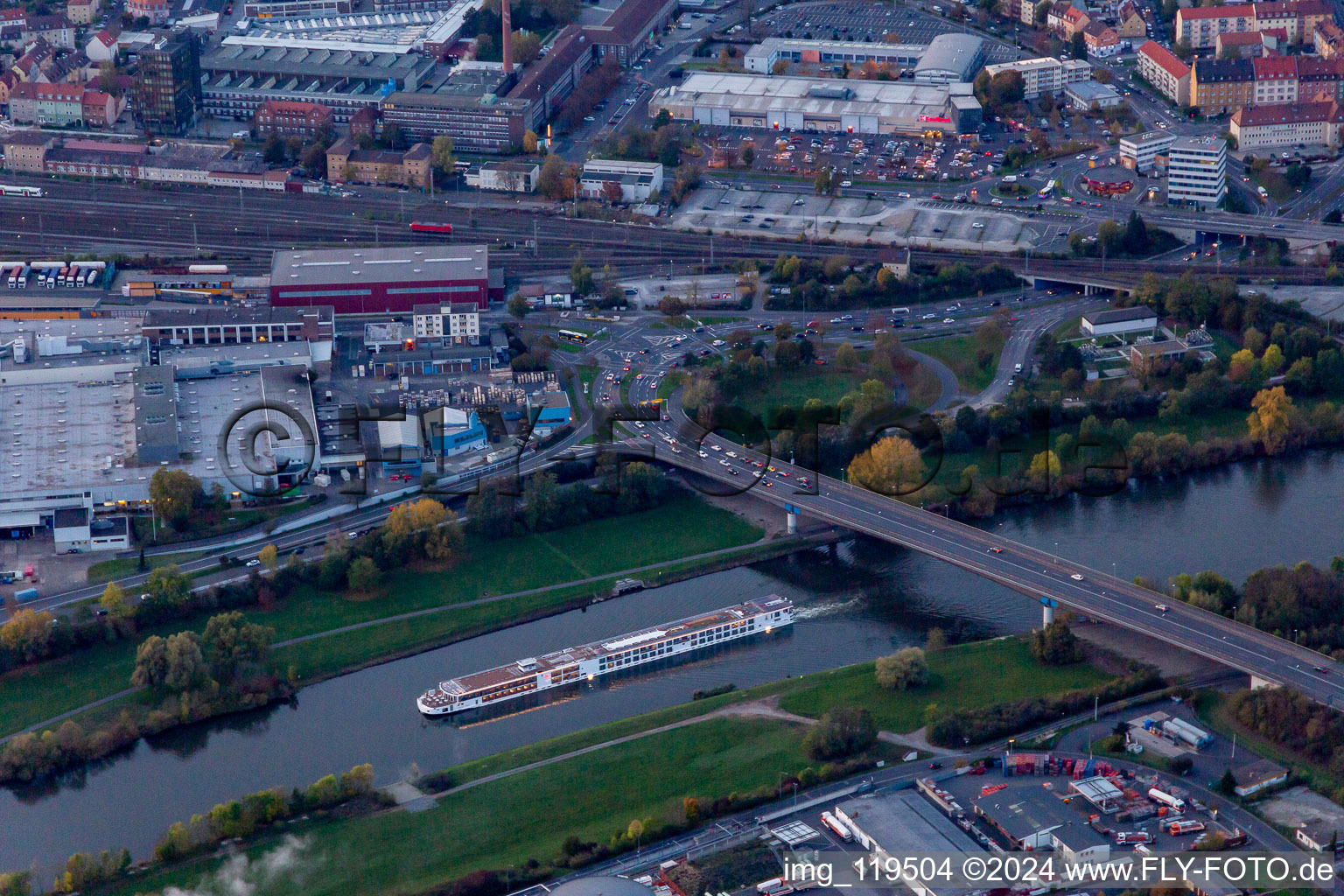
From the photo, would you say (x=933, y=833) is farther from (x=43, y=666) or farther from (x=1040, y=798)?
(x=43, y=666)

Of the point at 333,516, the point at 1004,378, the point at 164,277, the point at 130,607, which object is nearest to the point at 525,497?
the point at 333,516

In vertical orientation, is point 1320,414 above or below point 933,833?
above

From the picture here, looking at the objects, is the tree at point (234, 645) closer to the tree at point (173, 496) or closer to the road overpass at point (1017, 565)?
the tree at point (173, 496)

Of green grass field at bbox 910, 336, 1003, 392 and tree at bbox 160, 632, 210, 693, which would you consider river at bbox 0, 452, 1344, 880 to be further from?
green grass field at bbox 910, 336, 1003, 392

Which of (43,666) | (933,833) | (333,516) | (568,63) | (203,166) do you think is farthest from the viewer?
(568,63)

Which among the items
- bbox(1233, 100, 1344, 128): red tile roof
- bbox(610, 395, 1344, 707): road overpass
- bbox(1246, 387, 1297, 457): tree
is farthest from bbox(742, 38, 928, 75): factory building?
bbox(1246, 387, 1297, 457): tree

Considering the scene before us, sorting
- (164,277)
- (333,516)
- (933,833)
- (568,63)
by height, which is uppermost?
(568,63)

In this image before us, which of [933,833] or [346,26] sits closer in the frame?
[933,833]
